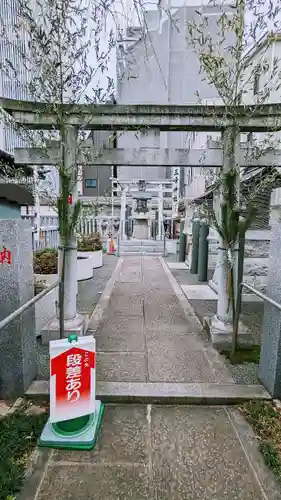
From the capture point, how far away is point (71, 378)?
80.0 inches

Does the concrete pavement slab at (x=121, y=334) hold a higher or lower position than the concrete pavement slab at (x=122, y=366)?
higher

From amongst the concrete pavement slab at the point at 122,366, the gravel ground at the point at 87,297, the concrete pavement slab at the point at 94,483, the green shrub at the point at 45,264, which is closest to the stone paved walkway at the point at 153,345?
the concrete pavement slab at the point at 122,366

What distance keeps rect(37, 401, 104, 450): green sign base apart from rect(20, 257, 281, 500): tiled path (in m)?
0.05

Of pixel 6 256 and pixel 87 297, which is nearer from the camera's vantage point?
pixel 6 256

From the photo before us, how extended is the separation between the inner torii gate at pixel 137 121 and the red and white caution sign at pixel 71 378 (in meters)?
1.53

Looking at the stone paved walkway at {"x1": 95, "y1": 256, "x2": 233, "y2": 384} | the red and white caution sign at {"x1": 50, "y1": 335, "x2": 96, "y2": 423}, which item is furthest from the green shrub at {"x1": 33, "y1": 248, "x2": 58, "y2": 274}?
the red and white caution sign at {"x1": 50, "y1": 335, "x2": 96, "y2": 423}

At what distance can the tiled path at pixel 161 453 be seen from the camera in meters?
1.70

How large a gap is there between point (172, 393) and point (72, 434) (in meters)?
0.95

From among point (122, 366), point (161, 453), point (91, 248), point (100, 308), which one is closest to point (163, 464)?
point (161, 453)

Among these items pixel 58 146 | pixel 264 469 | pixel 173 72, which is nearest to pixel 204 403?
pixel 264 469

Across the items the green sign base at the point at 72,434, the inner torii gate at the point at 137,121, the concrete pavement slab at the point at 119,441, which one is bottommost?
the concrete pavement slab at the point at 119,441

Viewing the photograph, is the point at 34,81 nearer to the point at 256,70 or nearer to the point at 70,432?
the point at 256,70

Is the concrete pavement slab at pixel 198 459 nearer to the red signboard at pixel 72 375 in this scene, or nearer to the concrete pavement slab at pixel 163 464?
the concrete pavement slab at pixel 163 464

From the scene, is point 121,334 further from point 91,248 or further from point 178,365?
point 91,248
